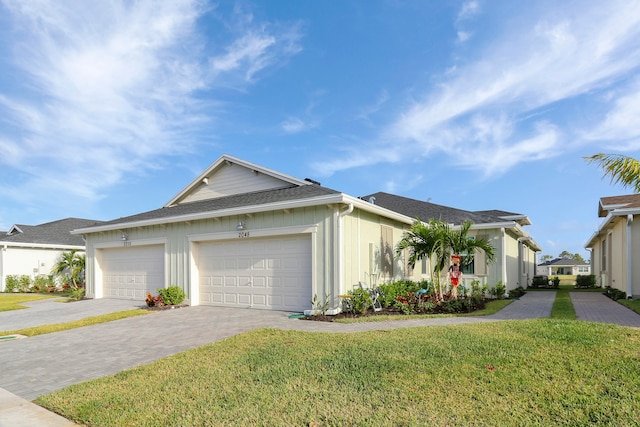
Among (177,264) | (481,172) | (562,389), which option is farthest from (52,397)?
(481,172)

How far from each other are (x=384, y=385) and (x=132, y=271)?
1379 centimetres

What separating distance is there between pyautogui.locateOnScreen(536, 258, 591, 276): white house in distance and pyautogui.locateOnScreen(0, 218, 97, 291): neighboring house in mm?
52355

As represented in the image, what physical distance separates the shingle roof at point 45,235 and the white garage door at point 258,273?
49.9ft

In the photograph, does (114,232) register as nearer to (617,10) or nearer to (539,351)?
(539,351)

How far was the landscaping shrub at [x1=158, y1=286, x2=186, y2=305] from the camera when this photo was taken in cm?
1234

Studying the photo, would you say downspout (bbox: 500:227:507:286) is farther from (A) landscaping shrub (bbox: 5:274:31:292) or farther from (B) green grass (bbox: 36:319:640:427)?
(A) landscaping shrub (bbox: 5:274:31:292)

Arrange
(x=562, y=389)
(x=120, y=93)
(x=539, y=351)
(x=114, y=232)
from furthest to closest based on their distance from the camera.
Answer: (x=114, y=232) → (x=120, y=93) → (x=539, y=351) → (x=562, y=389)

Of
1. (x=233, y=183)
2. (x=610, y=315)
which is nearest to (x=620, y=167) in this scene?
(x=610, y=315)

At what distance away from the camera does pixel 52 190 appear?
1845 centimetres

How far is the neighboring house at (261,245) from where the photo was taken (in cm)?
1030

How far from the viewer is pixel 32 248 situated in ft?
77.5

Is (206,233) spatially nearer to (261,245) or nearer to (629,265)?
(261,245)

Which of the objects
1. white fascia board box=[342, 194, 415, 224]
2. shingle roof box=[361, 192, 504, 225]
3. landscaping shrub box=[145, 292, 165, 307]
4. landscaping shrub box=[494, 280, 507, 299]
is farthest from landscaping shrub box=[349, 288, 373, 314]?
landscaping shrub box=[494, 280, 507, 299]

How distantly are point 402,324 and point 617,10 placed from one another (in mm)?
9009
